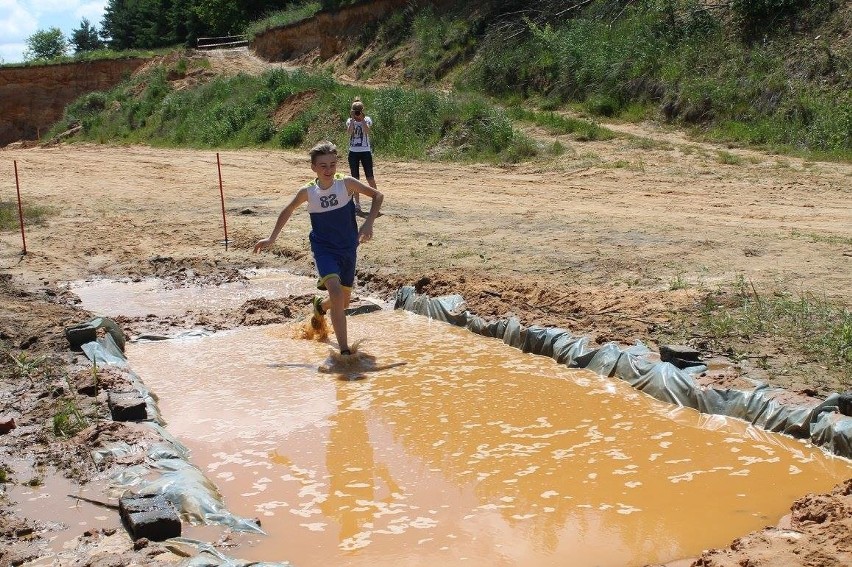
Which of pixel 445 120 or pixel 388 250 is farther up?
pixel 445 120

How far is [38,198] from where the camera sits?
60.0ft

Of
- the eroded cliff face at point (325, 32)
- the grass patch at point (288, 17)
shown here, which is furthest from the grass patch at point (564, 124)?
the grass patch at point (288, 17)

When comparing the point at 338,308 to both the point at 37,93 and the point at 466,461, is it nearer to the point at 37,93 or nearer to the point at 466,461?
the point at 466,461

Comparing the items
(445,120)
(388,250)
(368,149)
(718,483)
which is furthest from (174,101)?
(718,483)

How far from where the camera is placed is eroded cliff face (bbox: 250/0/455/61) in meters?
37.3

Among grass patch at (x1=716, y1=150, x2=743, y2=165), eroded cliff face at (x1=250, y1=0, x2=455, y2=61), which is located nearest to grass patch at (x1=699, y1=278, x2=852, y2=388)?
grass patch at (x1=716, y1=150, x2=743, y2=165)

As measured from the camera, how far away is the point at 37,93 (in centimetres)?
4888

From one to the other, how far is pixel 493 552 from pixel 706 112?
1589 cm

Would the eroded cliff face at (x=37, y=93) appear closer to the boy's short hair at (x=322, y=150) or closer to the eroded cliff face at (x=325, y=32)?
the eroded cliff face at (x=325, y=32)

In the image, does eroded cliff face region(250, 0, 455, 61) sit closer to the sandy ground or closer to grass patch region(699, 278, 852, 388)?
the sandy ground

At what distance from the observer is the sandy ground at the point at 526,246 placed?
6699 mm

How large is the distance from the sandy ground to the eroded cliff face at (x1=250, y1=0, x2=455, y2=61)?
1773 centimetres

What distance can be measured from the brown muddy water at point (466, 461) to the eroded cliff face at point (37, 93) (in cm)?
4357

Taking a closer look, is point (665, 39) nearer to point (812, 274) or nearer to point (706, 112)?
point (706, 112)
